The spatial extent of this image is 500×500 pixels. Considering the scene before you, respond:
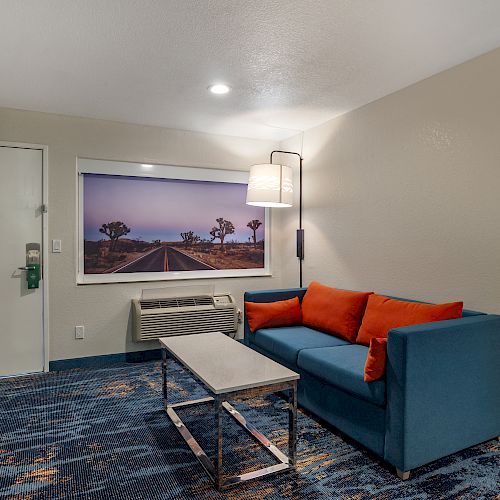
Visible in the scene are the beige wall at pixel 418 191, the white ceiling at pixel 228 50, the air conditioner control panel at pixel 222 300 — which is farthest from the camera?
the air conditioner control panel at pixel 222 300

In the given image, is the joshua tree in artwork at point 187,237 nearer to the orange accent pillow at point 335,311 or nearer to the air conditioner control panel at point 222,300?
the air conditioner control panel at point 222,300

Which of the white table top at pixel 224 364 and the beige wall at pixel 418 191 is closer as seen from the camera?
the white table top at pixel 224 364

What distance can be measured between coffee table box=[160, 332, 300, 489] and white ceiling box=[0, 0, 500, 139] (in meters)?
1.88

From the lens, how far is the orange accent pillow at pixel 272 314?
3592mm

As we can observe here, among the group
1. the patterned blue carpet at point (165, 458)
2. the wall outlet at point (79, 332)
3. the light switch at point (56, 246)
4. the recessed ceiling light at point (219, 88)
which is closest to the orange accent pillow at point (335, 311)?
the patterned blue carpet at point (165, 458)

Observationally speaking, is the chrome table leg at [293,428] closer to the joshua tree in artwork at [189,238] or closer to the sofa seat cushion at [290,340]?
the sofa seat cushion at [290,340]

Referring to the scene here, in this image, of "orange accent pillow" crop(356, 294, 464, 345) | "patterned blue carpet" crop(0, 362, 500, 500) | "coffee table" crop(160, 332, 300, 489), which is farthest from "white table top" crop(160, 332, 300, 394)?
"orange accent pillow" crop(356, 294, 464, 345)

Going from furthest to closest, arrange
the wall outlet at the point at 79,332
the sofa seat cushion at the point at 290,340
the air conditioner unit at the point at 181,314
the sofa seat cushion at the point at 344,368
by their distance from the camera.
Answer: the air conditioner unit at the point at 181,314, the wall outlet at the point at 79,332, the sofa seat cushion at the point at 290,340, the sofa seat cushion at the point at 344,368

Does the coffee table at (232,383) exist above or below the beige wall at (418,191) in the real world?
below

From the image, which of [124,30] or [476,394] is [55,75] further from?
[476,394]

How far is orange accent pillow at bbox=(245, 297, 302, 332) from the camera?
3.59 m

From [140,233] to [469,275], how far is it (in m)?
3.02

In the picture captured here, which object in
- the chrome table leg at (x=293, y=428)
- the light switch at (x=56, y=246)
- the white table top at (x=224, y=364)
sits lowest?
the chrome table leg at (x=293, y=428)

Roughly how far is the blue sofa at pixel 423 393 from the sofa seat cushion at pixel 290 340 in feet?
1.20
